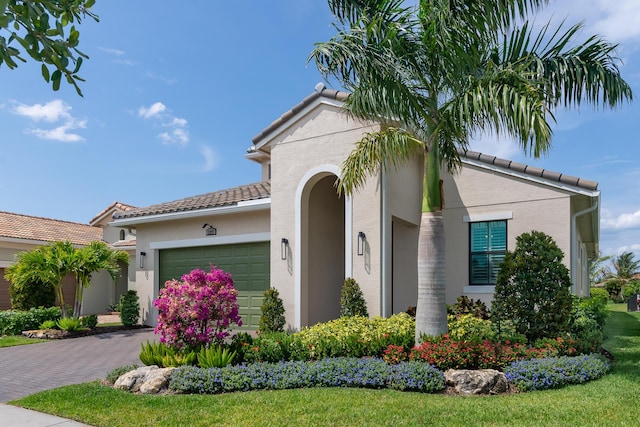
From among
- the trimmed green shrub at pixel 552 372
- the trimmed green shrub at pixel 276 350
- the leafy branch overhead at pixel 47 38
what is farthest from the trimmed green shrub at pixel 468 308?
the leafy branch overhead at pixel 47 38

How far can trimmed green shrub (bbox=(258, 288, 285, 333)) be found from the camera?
11750mm

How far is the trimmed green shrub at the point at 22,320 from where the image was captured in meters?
15.2

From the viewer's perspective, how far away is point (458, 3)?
8.04 m

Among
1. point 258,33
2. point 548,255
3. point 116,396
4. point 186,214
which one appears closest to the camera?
point 116,396

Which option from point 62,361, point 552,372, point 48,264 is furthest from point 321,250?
point 48,264

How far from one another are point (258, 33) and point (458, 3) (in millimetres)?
4855

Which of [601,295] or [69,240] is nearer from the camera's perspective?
[69,240]

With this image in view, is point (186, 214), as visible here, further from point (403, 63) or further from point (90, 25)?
point (90, 25)

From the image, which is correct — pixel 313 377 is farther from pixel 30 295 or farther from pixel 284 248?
pixel 30 295

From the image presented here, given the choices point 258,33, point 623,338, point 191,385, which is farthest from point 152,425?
point 623,338

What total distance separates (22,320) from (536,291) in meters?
15.1

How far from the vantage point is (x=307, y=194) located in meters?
12.6

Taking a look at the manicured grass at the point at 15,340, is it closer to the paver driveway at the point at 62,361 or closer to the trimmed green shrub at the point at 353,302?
the paver driveway at the point at 62,361

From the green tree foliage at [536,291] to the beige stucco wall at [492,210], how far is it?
306 cm
